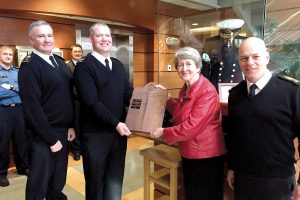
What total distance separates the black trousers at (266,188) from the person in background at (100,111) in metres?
0.83

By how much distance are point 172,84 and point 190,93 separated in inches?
162

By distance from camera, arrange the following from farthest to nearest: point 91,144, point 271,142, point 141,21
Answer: point 141,21
point 91,144
point 271,142

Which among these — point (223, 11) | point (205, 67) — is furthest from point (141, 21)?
point (205, 67)

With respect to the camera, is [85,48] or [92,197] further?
[85,48]

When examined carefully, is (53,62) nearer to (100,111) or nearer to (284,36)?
(100,111)

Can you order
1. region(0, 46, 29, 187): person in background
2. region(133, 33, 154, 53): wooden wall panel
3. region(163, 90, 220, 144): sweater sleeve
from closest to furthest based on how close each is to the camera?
region(163, 90, 220, 144): sweater sleeve < region(0, 46, 29, 187): person in background < region(133, 33, 154, 53): wooden wall panel

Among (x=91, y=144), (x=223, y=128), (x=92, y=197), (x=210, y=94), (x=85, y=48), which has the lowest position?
(x=92, y=197)

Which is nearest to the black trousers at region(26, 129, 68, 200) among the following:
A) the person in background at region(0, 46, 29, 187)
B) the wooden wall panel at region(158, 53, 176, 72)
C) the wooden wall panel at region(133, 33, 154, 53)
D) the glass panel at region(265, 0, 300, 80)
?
the person in background at region(0, 46, 29, 187)

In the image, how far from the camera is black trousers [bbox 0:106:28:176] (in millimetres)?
3283

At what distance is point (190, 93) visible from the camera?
157 centimetres

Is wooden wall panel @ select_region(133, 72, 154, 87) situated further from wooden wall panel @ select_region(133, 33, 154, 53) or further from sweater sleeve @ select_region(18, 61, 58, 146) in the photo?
sweater sleeve @ select_region(18, 61, 58, 146)

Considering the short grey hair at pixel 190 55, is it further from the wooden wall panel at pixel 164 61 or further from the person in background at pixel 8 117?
the wooden wall panel at pixel 164 61

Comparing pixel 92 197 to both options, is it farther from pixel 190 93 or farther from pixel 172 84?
pixel 172 84

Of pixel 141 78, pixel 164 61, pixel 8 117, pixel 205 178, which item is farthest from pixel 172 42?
pixel 205 178
